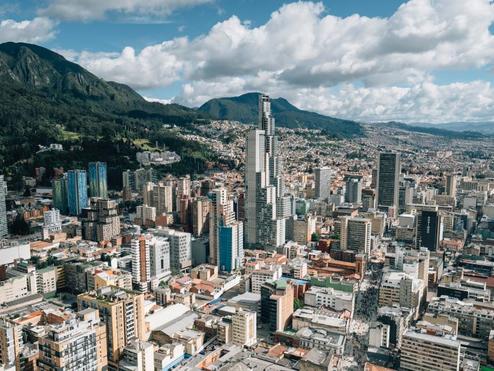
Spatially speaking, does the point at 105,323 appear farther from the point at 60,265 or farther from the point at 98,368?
the point at 60,265

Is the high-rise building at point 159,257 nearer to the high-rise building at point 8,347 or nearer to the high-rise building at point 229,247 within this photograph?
the high-rise building at point 229,247

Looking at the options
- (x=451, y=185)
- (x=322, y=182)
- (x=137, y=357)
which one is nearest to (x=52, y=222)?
(x=137, y=357)

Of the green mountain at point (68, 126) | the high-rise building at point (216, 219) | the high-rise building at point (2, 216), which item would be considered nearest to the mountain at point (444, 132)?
the green mountain at point (68, 126)

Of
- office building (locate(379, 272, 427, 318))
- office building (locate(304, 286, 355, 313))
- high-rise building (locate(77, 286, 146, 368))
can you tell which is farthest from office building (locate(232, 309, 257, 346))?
office building (locate(379, 272, 427, 318))

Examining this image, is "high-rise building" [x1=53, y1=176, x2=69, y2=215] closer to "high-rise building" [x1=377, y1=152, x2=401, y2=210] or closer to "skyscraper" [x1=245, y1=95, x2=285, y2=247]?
"skyscraper" [x1=245, y1=95, x2=285, y2=247]

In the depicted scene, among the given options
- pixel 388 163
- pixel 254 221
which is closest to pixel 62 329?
pixel 254 221

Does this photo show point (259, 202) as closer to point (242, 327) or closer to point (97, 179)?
point (242, 327)
